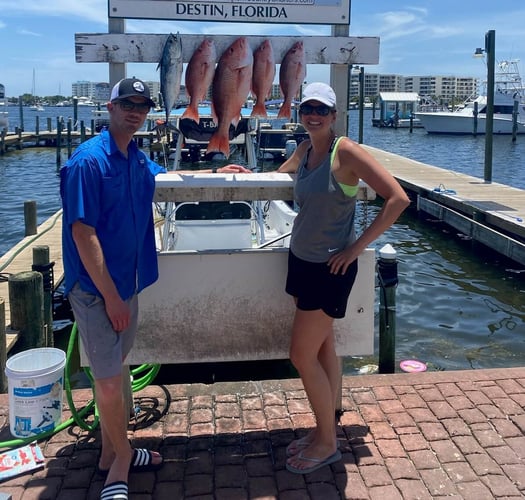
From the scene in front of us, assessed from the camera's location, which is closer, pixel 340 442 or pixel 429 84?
pixel 340 442

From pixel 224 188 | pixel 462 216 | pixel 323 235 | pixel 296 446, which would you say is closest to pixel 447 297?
pixel 462 216

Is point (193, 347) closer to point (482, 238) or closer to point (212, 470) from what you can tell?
point (212, 470)

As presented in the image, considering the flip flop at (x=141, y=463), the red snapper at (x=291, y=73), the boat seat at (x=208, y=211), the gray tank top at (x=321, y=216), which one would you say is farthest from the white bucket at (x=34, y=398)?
the boat seat at (x=208, y=211)

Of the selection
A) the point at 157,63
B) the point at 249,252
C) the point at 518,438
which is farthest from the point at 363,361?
the point at 157,63

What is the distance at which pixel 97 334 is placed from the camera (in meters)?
2.89

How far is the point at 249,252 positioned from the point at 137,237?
85 centimetres

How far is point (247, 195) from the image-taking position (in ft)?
11.7

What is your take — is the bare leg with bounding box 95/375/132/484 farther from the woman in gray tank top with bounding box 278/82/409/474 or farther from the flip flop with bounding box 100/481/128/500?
the woman in gray tank top with bounding box 278/82/409/474

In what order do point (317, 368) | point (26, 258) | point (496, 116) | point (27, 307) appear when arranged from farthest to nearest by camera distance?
point (496, 116) < point (26, 258) < point (27, 307) < point (317, 368)

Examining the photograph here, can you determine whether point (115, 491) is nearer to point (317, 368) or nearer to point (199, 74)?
point (317, 368)

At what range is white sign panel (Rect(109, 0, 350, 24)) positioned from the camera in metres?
3.56

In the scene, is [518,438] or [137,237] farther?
[518,438]

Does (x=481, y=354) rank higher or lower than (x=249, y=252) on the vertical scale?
lower

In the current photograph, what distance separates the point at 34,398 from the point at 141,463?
0.80 metres
